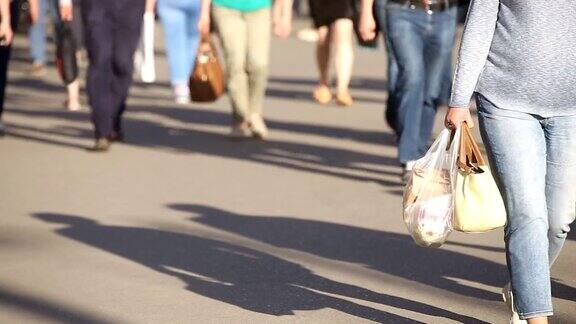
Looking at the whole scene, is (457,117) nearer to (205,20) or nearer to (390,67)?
(390,67)

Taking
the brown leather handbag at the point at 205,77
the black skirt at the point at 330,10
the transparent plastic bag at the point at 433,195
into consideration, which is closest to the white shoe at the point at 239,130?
the brown leather handbag at the point at 205,77

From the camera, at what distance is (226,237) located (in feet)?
29.0

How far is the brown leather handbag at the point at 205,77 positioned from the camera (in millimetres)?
12742

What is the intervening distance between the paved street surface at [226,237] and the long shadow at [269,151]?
0.02 metres

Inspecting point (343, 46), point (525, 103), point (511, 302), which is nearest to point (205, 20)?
point (343, 46)

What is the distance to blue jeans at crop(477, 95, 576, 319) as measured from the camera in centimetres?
588

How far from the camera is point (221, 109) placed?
15.8 m

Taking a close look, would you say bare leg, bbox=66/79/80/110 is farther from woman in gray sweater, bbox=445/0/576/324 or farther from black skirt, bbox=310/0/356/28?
woman in gray sweater, bbox=445/0/576/324

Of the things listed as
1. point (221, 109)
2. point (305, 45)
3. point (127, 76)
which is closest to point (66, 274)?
point (127, 76)

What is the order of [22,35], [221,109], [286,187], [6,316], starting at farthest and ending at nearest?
[22,35], [221,109], [286,187], [6,316]

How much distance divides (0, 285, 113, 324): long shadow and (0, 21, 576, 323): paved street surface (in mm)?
14

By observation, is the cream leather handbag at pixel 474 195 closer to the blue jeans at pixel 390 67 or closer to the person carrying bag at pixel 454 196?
the person carrying bag at pixel 454 196

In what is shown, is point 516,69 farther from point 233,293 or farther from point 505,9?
point 233,293

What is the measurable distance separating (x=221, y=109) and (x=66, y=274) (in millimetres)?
8079
